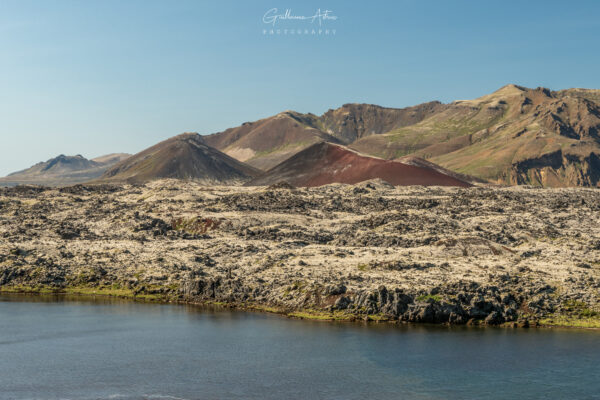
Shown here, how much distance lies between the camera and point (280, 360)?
6656 cm

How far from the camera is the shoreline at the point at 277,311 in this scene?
8156cm

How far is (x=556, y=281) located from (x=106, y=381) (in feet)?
225

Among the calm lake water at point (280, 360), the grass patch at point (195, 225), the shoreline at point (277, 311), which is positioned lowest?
the calm lake water at point (280, 360)

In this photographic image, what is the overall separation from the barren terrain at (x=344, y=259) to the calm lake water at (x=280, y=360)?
272 inches

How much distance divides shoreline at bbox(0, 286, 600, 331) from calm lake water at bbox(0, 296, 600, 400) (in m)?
2.57

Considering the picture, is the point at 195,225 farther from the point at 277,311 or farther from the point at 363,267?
the point at 277,311

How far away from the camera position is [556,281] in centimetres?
9356

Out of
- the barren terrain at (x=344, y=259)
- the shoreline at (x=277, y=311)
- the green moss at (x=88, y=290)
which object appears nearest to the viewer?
the shoreline at (x=277, y=311)

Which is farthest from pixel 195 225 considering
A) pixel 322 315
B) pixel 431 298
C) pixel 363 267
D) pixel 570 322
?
pixel 570 322

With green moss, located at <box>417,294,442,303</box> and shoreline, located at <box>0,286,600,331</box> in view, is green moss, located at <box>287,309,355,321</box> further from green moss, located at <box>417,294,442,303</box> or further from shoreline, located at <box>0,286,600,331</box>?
green moss, located at <box>417,294,442,303</box>

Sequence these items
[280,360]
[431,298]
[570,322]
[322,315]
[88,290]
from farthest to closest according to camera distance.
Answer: [88,290] → [322,315] → [431,298] → [570,322] → [280,360]

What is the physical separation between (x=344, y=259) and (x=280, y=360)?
157 feet

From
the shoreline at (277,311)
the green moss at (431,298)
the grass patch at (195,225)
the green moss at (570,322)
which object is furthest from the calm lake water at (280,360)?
the grass patch at (195,225)

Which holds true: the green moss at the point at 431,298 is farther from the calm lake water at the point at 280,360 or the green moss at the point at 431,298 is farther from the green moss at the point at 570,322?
A: the green moss at the point at 570,322
